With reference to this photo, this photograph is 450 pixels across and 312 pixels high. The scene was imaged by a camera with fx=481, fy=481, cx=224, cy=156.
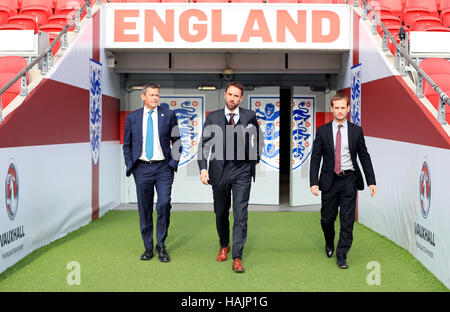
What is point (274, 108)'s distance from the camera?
848 cm

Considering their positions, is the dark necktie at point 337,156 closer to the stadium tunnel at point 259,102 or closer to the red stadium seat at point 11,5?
the stadium tunnel at point 259,102

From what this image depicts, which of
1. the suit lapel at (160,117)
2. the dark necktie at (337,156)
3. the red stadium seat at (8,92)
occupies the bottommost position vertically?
the dark necktie at (337,156)

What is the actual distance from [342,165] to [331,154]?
14 centimetres

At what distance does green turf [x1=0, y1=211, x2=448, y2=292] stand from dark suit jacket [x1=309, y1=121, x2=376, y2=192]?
78cm

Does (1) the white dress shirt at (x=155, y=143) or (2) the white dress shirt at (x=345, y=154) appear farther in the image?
(1) the white dress shirt at (x=155, y=143)

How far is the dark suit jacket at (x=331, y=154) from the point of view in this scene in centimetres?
422

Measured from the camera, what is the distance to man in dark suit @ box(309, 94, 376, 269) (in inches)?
166

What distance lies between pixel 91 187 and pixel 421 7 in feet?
23.1

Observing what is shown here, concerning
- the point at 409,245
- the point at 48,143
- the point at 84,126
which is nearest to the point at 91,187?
the point at 84,126

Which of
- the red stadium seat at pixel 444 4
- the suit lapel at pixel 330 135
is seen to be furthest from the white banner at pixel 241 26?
the red stadium seat at pixel 444 4

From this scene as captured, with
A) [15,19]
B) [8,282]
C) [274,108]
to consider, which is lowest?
[8,282]

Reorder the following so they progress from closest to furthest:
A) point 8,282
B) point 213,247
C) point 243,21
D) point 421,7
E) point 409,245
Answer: point 8,282 < point 409,245 < point 213,247 < point 243,21 < point 421,7

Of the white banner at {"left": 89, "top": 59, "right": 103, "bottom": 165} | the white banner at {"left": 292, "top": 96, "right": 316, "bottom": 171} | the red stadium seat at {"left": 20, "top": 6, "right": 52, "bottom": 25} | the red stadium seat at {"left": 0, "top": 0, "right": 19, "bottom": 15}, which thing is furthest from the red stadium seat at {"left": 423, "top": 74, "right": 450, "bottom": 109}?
the red stadium seat at {"left": 0, "top": 0, "right": 19, "bottom": 15}

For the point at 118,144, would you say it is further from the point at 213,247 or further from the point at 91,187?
the point at 213,247
